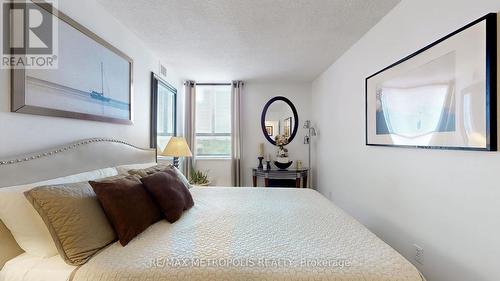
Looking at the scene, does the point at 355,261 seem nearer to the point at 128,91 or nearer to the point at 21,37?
the point at 21,37

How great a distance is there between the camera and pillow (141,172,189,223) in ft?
5.41

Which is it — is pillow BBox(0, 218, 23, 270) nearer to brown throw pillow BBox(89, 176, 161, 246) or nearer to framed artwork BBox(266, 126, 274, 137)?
brown throw pillow BBox(89, 176, 161, 246)

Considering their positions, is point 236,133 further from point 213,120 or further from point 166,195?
point 166,195

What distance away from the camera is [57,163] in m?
1.49

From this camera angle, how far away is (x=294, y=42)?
2.86 metres

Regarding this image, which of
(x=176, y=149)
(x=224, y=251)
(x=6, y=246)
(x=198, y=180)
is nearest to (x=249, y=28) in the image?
(x=176, y=149)

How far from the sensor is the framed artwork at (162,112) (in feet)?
10.3

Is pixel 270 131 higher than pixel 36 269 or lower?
higher

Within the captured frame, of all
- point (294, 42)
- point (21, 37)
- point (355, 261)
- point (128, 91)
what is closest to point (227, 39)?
point (294, 42)

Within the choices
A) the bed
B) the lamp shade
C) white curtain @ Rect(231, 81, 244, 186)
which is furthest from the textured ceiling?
the bed

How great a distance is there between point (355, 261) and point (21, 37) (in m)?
2.13

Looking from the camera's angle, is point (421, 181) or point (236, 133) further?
point (236, 133)

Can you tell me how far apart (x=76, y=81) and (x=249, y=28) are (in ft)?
5.31

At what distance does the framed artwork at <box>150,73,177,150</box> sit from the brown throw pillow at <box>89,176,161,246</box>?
1.71m
